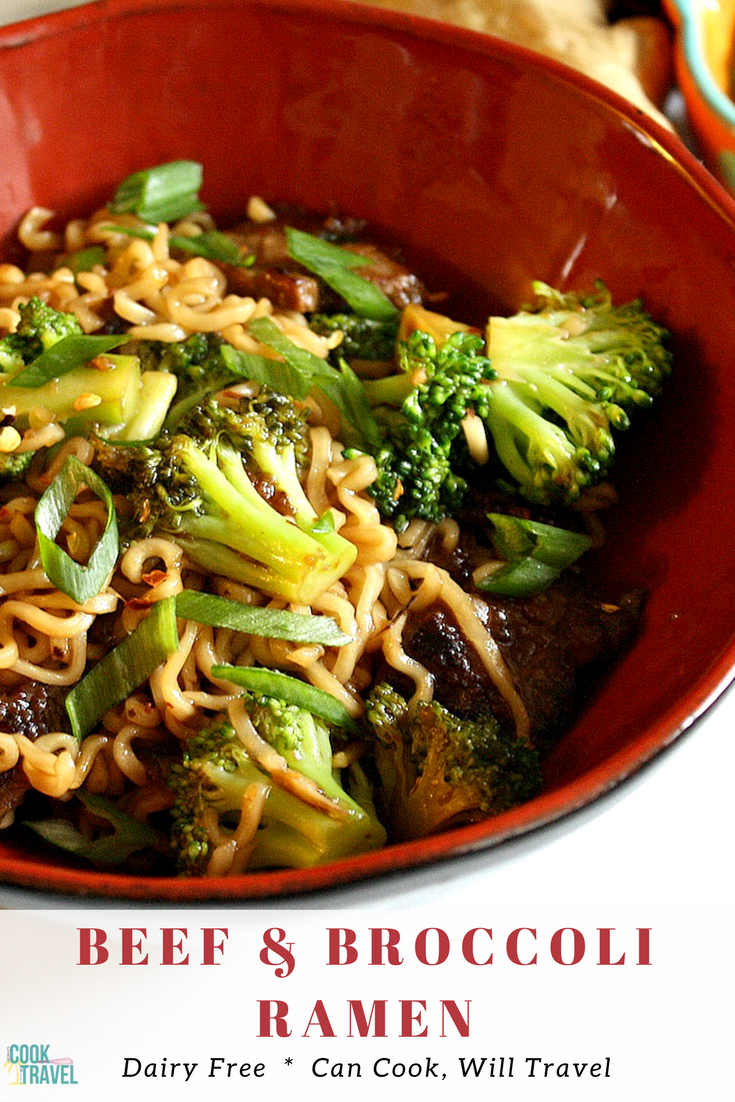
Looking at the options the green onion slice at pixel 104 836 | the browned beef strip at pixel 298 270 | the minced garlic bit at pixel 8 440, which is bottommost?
the green onion slice at pixel 104 836

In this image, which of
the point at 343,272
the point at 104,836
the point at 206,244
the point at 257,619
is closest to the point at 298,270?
the point at 343,272

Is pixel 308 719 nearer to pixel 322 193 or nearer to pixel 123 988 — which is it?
pixel 123 988

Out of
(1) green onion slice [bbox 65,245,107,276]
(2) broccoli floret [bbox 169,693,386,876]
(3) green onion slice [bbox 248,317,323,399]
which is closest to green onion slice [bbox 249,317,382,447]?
(3) green onion slice [bbox 248,317,323,399]

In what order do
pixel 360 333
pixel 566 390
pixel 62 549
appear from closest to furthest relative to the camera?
pixel 62 549, pixel 566 390, pixel 360 333

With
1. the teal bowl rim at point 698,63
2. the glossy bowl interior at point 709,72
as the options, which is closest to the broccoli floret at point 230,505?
the glossy bowl interior at point 709,72

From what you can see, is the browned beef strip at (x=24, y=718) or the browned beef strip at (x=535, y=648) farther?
the browned beef strip at (x=535, y=648)

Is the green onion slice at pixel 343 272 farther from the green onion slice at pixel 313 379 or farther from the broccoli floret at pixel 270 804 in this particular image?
the broccoli floret at pixel 270 804

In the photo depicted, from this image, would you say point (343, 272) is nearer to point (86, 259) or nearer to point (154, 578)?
point (86, 259)
